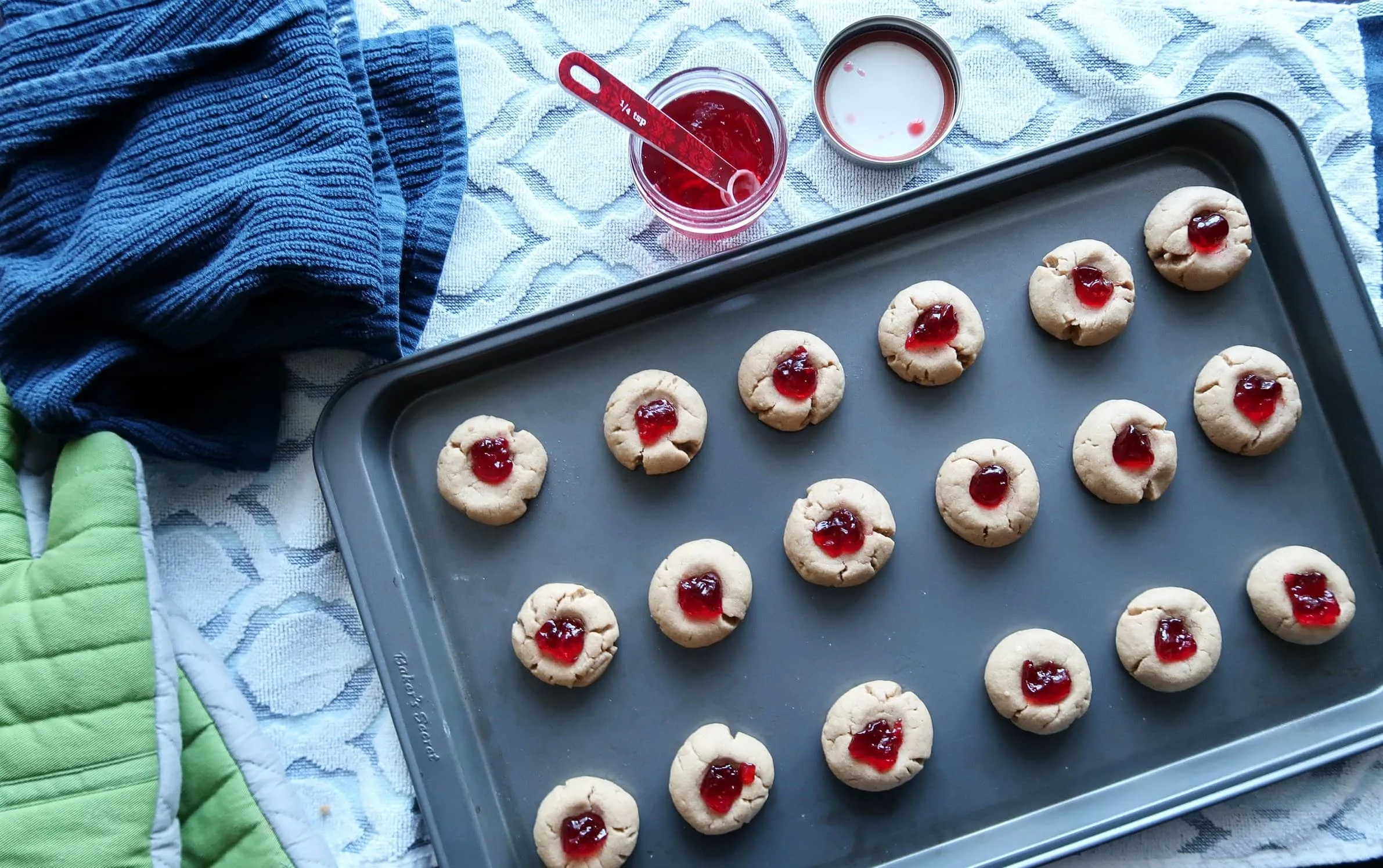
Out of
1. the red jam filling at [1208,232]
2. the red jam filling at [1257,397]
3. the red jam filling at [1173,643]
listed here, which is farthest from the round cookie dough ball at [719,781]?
the red jam filling at [1208,232]

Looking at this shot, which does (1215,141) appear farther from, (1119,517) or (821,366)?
(821,366)

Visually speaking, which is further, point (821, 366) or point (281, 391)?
point (281, 391)

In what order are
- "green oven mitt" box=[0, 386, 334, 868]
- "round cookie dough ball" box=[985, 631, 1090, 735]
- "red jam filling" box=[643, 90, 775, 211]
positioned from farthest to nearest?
"red jam filling" box=[643, 90, 775, 211], "round cookie dough ball" box=[985, 631, 1090, 735], "green oven mitt" box=[0, 386, 334, 868]

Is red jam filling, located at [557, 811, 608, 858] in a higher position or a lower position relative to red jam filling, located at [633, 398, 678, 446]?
lower

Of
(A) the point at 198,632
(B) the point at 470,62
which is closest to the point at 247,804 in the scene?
(A) the point at 198,632

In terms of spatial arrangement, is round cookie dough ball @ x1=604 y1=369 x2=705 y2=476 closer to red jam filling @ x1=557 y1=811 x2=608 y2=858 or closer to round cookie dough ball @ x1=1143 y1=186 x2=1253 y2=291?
red jam filling @ x1=557 y1=811 x2=608 y2=858

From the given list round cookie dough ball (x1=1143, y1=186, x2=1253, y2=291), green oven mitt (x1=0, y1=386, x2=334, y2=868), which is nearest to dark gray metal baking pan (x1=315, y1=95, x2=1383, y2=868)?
round cookie dough ball (x1=1143, y1=186, x2=1253, y2=291)
